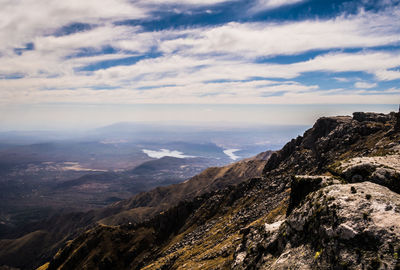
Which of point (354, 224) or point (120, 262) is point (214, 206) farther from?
point (354, 224)

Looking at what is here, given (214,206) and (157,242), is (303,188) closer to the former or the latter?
(214,206)

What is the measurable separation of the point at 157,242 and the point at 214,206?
135 ft

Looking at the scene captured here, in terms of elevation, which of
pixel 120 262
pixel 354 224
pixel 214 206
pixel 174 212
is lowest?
pixel 120 262

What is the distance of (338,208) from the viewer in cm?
2573

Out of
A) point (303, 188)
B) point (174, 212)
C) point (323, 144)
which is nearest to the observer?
point (303, 188)

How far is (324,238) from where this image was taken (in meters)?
24.8

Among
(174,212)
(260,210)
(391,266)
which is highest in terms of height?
(391,266)

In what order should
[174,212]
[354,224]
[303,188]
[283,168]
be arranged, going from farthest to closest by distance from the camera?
[174,212], [283,168], [303,188], [354,224]

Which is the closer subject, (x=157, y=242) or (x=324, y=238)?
(x=324, y=238)

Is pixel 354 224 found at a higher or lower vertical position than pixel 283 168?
higher

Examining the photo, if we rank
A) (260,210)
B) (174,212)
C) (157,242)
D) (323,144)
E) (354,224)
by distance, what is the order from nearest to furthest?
(354,224) < (260,210) < (323,144) < (157,242) < (174,212)

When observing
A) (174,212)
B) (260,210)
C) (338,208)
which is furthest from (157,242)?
(338,208)

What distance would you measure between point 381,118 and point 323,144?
3341 cm

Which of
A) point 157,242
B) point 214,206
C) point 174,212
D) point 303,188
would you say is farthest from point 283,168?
point 303,188
